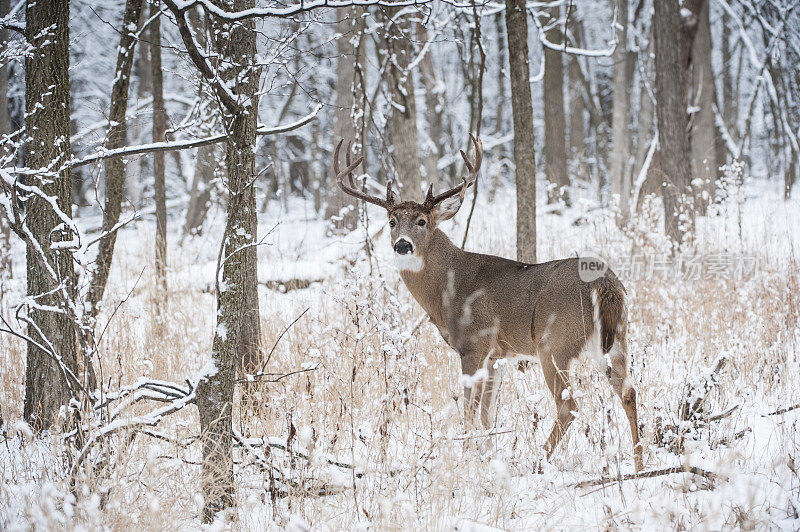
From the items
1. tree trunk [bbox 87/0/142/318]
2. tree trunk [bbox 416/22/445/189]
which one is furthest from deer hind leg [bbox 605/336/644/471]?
tree trunk [bbox 416/22/445/189]

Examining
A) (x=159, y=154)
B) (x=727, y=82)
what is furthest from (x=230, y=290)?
(x=727, y=82)

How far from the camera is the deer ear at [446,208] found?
5180mm

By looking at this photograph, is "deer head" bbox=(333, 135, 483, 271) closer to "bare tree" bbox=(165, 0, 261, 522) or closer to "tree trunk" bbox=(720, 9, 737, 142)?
"bare tree" bbox=(165, 0, 261, 522)

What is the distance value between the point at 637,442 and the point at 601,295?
85cm

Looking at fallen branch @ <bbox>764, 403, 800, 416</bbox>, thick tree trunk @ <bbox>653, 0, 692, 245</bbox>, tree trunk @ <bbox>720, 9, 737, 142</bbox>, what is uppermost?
tree trunk @ <bbox>720, 9, 737, 142</bbox>

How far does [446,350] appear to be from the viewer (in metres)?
5.48

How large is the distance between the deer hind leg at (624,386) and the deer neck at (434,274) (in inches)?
57.8

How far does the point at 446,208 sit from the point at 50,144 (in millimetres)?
2775

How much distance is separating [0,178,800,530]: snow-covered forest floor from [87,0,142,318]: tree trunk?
0.39m

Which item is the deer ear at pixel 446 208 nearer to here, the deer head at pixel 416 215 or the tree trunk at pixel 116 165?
the deer head at pixel 416 215

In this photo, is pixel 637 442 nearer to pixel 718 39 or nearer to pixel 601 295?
pixel 601 295

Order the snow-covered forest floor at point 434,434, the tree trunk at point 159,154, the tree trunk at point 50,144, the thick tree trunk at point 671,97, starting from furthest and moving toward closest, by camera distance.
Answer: the thick tree trunk at point 671,97 → the tree trunk at point 159,154 → the tree trunk at point 50,144 → the snow-covered forest floor at point 434,434

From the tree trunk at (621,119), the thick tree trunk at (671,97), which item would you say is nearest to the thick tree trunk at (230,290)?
the thick tree trunk at (671,97)

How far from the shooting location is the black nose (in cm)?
494
